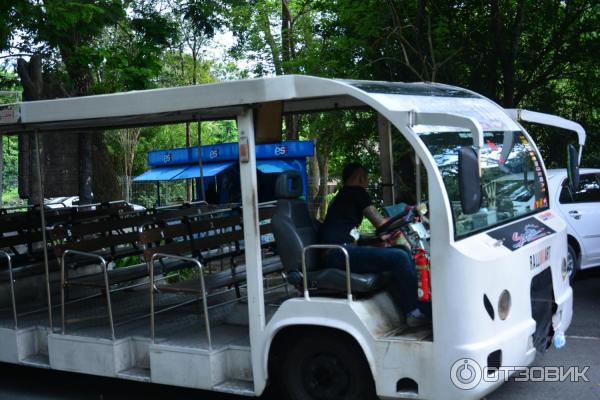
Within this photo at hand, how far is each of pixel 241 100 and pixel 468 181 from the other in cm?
167

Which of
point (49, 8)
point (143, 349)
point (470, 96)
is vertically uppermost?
point (49, 8)

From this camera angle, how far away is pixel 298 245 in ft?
17.5

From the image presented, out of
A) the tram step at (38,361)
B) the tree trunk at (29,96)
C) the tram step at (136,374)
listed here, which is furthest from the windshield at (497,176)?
the tree trunk at (29,96)

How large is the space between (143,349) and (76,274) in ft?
9.50

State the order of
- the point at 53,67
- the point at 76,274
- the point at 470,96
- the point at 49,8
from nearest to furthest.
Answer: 1. the point at 470,96
2. the point at 76,274
3. the point at 49,8
4. the point at 53,67

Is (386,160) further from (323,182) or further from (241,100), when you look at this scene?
(323,182)

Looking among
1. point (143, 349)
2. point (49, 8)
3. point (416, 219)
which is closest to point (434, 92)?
point (416, 219)

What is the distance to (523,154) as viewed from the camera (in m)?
5.84

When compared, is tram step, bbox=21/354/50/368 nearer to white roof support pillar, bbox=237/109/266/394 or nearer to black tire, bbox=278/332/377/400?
white roof support pillar, bbox=237/109/266/394

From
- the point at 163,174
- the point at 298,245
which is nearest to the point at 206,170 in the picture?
the point at 163,174

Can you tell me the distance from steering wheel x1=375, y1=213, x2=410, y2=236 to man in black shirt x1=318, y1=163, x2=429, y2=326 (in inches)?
3.5

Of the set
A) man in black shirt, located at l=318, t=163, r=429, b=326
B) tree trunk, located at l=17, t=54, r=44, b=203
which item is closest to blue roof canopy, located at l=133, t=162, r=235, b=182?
tree trunk, located at l=17, t=54, r=44, b=203

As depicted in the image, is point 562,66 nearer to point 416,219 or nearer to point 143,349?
point 416,219

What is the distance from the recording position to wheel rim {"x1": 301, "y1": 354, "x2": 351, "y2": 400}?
495 cm
